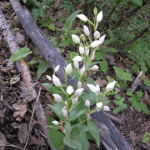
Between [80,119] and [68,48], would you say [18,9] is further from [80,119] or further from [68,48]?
[80,119]

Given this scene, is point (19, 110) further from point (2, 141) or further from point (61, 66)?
point (61, 66)

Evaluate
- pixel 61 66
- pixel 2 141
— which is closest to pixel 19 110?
pixel 2 141

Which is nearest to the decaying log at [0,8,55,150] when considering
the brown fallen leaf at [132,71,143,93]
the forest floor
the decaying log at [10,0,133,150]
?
the forest floor

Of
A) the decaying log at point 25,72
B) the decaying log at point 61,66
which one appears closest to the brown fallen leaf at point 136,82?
the decaying log at point 61,66

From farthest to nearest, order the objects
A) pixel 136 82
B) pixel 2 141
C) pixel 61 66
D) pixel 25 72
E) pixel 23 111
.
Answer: pixel 136 82 → pixel 25 72 → pixel 61 66 → pixel 23 111 → pixel 2 141

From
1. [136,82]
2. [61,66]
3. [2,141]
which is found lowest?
[136,82]

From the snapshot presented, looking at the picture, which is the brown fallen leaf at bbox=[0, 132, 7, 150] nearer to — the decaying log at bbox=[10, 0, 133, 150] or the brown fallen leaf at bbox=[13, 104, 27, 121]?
the brown fallen leaf at bbox=[13, 104, 27, 121]

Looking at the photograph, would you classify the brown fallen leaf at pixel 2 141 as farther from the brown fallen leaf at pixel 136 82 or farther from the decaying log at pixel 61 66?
the brown fallen leaf at pixel 136 82
